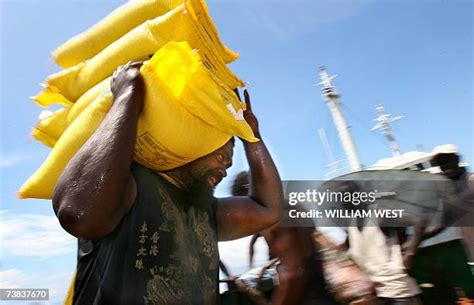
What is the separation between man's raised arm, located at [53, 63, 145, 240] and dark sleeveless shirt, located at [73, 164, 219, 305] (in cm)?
7

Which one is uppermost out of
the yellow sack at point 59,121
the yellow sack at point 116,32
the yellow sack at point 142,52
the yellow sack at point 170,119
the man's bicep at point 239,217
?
the yellow sack at point 116,32

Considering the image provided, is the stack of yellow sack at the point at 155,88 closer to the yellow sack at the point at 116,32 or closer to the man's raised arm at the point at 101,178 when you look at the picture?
the yellow sack at the point at 116,32

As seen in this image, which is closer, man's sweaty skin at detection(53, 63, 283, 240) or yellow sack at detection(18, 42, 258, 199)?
man's sweaty skin at detection(53, 63, 283, 240)

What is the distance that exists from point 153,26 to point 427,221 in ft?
7.20

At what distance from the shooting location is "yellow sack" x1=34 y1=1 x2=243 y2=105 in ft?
4.40

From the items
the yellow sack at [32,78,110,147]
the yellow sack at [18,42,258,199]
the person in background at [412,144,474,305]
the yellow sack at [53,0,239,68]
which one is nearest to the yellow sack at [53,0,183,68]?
the yellow sack at [53,0,239,68]

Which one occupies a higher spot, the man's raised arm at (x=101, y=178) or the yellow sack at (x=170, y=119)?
the yellow sack at (x=170, y=119)

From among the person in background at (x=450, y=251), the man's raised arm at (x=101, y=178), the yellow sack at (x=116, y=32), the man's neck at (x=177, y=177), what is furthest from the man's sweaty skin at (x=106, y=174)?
the person in background at (x=450, y=251)

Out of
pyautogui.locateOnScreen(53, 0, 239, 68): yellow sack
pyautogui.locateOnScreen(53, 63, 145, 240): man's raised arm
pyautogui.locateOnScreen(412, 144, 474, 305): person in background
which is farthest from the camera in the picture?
pyautogui.locateOnScreen(412, 144, 474, 305): person in background

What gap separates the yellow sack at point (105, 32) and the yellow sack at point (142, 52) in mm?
98

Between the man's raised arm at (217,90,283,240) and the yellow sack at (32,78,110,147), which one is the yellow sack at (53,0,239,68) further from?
the man's raised arm at (217,90,283,240)

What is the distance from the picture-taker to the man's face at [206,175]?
137cm

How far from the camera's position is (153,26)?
1365 mm

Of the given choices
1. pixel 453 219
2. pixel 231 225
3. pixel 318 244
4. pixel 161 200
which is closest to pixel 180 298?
pixel 161 200
